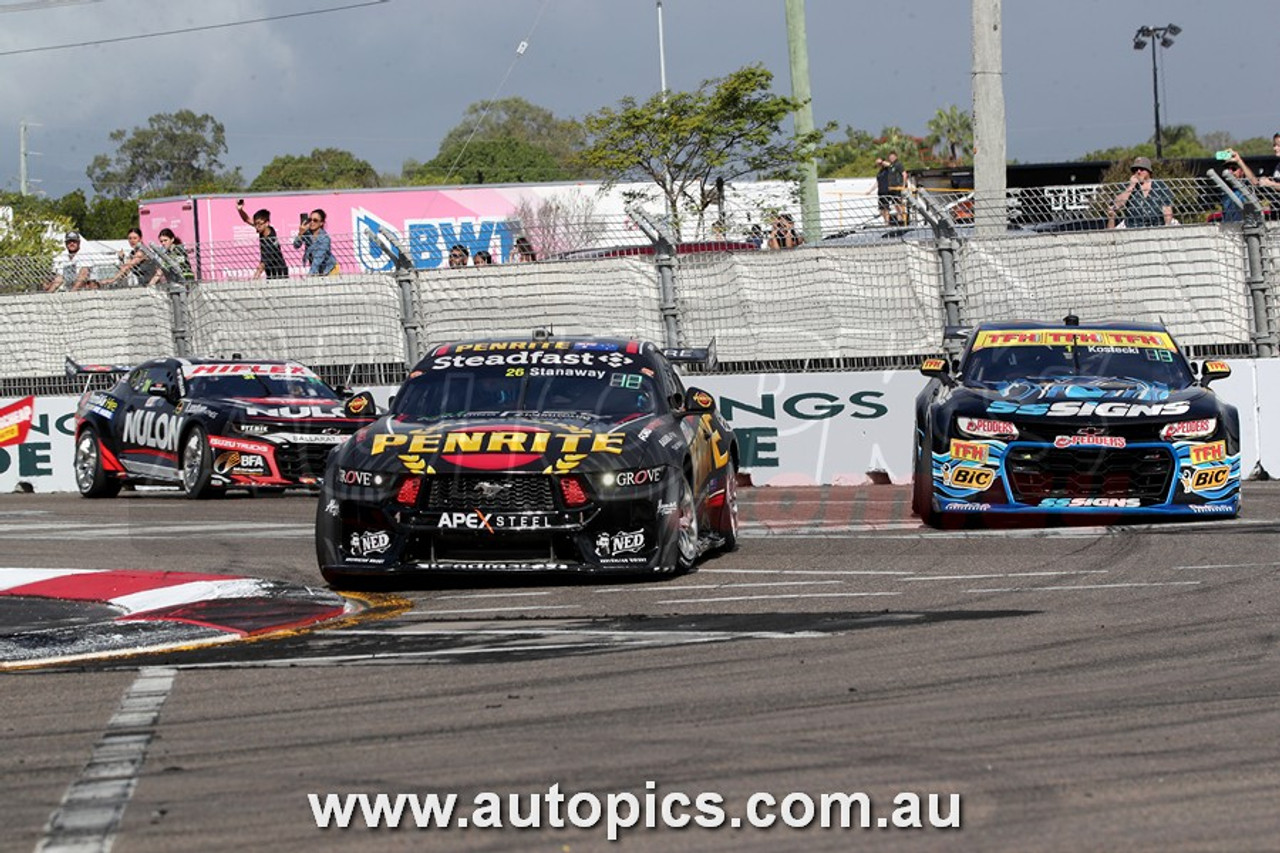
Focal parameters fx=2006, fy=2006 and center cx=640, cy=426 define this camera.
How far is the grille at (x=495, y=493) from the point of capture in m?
10.3

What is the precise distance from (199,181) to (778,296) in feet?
360

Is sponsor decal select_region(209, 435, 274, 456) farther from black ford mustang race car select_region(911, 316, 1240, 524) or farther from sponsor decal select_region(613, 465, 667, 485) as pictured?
sponsor decal select_region(613, 465, 667, 485)

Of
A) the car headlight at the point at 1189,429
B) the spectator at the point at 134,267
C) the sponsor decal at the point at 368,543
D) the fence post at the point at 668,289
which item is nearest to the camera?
the sponsor decal at the point at 368,543

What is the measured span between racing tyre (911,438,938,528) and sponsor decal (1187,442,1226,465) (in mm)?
1682

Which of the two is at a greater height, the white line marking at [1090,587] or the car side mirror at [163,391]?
the car side mirror at [163,391]

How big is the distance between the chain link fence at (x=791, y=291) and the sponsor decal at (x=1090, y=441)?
535 cm

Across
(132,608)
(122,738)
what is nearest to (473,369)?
(132,608)

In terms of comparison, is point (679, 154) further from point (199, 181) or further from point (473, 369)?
point (199, 181)

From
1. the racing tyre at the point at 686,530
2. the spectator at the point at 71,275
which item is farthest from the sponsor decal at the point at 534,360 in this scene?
the spectator at the point at 71,275

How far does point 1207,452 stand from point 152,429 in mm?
10527

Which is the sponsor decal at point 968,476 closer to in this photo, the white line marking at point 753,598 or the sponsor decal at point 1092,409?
the sponsor decal at point 1092,409

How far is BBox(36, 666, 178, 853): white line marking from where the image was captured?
4930mm

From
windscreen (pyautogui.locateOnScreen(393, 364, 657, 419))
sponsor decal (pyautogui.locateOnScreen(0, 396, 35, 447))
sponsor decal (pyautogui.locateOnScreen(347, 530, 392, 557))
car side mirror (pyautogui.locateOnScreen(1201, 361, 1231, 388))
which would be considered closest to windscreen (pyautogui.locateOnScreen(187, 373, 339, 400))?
sponsor decal (pyautogui.locateOnScreen(0, 396, 35, 447))

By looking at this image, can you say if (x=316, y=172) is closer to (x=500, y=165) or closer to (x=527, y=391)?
(x=500, y=165)
